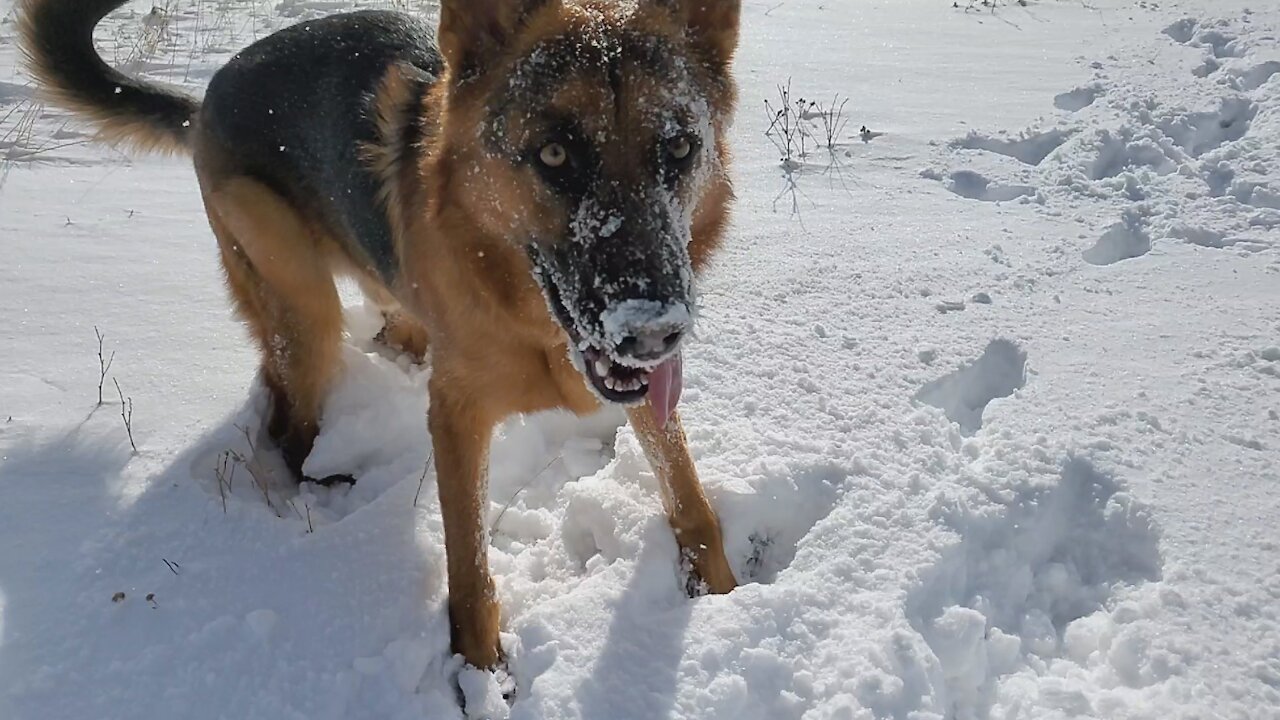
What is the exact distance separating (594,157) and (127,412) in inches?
78.4

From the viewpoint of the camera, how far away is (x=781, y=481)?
266cm

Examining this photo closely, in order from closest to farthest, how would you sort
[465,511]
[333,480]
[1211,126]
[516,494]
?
[465,511] → [516,494] → [333,480] → [1211,126]

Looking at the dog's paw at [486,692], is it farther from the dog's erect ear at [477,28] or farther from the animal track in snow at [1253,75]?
the animal track in snow at [1253,75]

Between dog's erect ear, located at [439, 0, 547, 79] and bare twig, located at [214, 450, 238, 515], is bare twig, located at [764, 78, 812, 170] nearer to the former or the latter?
dog's erect ear, located at [439, 0, 547, 79]

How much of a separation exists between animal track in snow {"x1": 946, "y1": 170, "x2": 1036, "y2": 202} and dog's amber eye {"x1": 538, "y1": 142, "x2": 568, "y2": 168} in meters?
3.19

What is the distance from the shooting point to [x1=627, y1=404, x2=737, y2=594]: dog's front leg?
2.50m

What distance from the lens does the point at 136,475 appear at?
2592 millimetres

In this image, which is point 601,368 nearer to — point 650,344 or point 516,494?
point 650,344

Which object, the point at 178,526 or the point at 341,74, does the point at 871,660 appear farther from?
the point at 341,74

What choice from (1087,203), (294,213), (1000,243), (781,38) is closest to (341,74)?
(294,213)

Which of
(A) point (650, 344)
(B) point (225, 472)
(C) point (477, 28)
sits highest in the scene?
(C) point (477, 28)

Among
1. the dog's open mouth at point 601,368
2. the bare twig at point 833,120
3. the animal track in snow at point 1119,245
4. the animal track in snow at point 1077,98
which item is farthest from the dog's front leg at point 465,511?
the animal track in snow at point 1077,98

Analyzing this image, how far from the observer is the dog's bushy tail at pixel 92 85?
331 centimetres

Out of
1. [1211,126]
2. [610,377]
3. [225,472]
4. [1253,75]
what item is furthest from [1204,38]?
[225,472]
